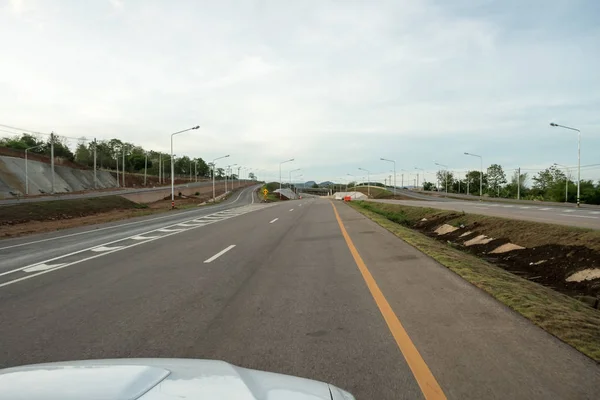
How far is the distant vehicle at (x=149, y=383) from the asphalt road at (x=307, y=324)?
45.4 inches

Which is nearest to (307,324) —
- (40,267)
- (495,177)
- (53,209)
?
(40,267)

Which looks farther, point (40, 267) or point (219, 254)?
point (219, 254)

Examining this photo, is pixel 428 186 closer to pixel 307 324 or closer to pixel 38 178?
pixel 38 178

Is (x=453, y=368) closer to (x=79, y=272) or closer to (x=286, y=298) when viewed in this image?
(x=286, y=298)

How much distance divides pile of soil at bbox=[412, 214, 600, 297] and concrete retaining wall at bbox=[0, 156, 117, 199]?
5945 centimetres

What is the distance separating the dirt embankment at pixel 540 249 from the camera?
9844mm

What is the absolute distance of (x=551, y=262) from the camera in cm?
1162

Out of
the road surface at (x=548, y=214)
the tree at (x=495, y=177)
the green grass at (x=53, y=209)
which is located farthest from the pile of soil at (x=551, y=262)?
the tree at (x=495, y=177)

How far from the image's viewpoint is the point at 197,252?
11375 millimetres

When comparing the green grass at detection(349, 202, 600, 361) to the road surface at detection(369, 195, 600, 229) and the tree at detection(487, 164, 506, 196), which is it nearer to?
the road surface at detection(369, 195, 600, 229)

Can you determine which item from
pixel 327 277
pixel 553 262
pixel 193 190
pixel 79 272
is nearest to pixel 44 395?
pixel 327 277

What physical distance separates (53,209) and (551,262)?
3826 cm

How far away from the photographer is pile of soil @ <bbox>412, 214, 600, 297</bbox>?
9.51 meters

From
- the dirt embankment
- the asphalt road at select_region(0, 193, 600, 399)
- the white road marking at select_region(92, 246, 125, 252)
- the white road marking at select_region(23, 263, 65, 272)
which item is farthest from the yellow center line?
the white road marking at select_region(92, 246, 125, 252)
